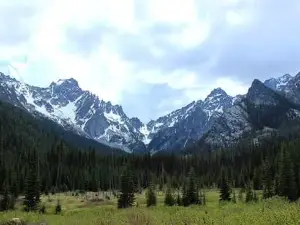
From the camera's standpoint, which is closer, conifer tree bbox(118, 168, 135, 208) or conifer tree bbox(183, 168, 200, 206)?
conifer tree bbox(183, 168, 200, 206)

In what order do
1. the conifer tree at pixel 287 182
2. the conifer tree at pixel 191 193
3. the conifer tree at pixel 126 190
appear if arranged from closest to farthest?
the conifer tree at pixel 287 182, the conifer tree at pixel 191 193, the conifer tree at pixel 126 190

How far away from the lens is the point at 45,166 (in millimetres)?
197125

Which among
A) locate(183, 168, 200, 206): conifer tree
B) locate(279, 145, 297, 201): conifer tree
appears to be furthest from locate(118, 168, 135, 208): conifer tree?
locate(279, 145, 297, 201): conifer tree

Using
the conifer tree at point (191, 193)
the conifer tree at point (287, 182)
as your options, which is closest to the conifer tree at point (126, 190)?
the conifer tree at point (191, 193)

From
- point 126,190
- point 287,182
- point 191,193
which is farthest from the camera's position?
point 126,190

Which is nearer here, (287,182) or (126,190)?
(287,182)

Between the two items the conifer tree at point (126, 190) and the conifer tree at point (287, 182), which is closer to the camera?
the conifer tree at point (287, 182)

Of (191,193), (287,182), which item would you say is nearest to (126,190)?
(191,193)

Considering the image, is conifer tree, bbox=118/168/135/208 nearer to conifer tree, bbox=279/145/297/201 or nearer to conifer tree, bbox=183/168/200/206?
conifer tree, bbox=183/168/200/206

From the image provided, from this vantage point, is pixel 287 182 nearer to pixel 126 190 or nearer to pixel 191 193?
pixel 191 193

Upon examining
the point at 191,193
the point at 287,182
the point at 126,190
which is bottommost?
the point at 191,193

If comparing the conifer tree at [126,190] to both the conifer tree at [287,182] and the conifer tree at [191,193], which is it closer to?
the conifer tree at [191,193]

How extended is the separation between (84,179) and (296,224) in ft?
537

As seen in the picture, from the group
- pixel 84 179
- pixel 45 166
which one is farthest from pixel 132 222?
pixel 45 166
